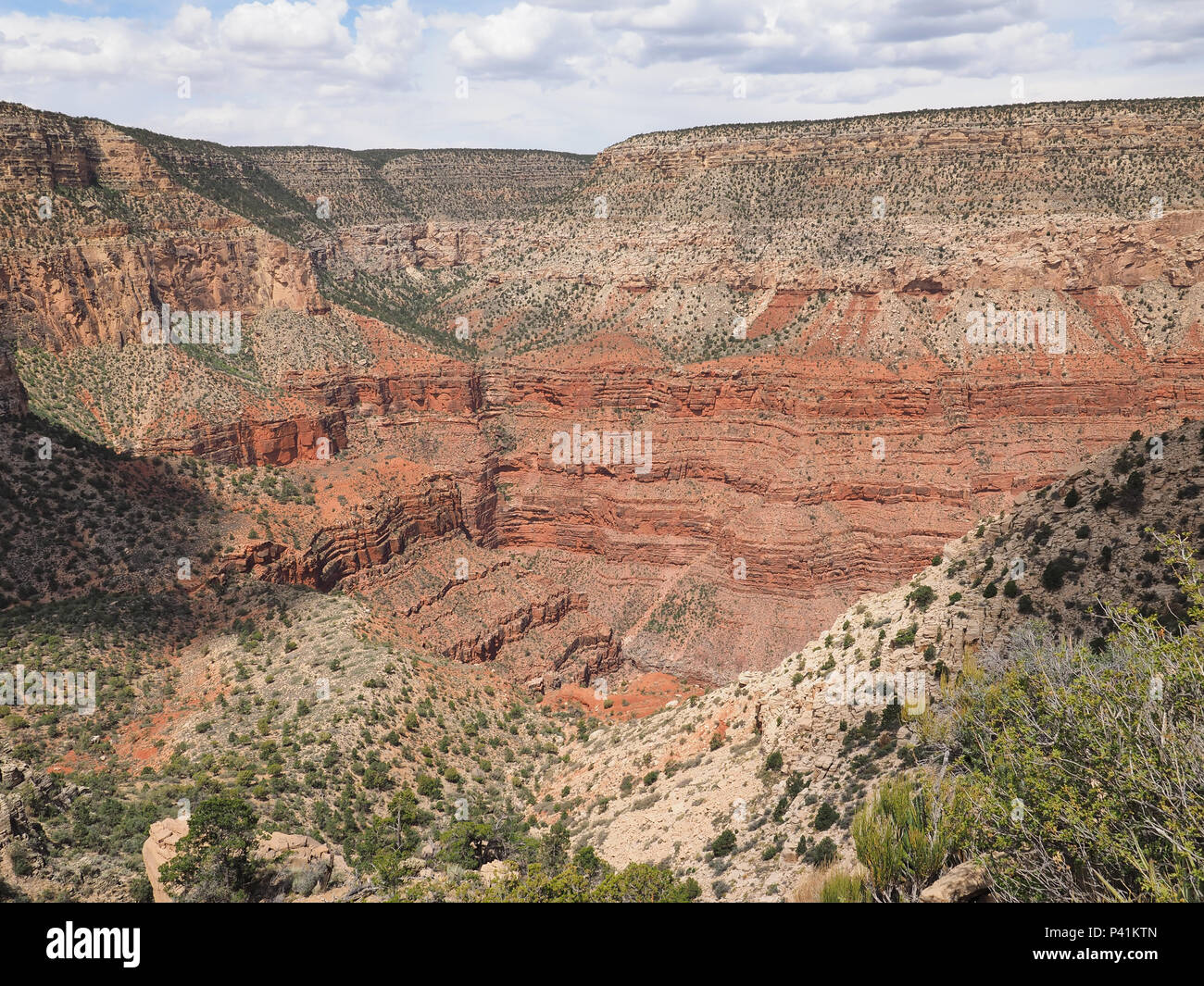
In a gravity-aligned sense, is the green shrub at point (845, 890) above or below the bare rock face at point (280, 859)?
above

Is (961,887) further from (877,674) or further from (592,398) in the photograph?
(592,398)

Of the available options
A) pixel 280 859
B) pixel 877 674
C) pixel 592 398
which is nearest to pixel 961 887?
pixel 877 674

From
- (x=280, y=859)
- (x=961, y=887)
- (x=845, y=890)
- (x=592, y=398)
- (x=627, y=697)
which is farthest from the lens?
(x=592, y=398)

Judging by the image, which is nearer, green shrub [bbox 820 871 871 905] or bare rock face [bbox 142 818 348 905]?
green shrub [bbox 820 871 871 905]

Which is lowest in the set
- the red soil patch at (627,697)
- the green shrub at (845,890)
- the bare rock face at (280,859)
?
the red soil patch at (627,697)

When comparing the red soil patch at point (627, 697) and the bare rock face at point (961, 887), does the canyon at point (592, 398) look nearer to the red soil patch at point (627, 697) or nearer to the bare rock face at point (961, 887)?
the red soil patch at point (627, 697)

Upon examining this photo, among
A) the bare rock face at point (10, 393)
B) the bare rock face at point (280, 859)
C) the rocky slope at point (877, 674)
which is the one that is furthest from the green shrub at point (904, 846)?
the bare rock face at point (10, 393)

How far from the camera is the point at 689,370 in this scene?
78.9 m

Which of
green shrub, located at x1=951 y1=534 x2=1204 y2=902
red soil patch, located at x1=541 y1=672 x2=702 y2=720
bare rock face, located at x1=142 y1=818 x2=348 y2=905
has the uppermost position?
green shrub, located at x1=951 y1=534 x2=1204 y2=902

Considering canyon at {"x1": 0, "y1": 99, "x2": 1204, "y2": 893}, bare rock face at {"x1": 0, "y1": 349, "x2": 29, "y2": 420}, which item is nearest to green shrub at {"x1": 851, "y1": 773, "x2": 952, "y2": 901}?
canyon at {"x1": 0, "y1": 99, "x2": 1204, "y2": 893}

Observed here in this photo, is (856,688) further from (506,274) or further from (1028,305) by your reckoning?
(506,274)

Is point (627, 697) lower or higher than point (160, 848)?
lower

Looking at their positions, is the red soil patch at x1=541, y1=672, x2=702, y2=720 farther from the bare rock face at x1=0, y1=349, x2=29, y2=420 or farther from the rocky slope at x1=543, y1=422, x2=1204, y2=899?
the bare rock face at x1=0, y1=349, x2=29, y2=420

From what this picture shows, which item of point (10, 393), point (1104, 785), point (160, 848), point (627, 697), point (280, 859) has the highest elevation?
point (10, 393)
